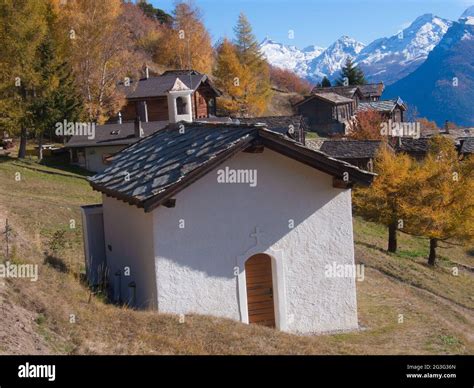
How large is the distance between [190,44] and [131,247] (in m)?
56.8

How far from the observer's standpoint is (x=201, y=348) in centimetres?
981

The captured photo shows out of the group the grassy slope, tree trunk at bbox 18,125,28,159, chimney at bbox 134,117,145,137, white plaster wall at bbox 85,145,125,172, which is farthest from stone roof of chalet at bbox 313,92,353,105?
the grassy slope

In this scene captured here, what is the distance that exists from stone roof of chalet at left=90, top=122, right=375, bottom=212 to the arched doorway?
225 centimetres

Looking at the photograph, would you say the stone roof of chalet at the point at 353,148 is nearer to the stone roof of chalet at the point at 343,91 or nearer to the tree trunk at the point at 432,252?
the tree trunk at the point at 432,252

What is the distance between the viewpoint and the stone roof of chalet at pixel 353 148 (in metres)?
42.3

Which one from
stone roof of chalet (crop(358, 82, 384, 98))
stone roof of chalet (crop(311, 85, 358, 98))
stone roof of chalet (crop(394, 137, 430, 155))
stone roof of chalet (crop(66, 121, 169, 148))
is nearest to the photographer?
stone roof of chalet (crop(66, 121, 169, 148))

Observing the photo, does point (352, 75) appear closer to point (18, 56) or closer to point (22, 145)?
point (22, 145)

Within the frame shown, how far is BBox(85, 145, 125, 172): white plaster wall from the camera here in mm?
40250

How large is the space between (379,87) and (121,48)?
4707 centimetres

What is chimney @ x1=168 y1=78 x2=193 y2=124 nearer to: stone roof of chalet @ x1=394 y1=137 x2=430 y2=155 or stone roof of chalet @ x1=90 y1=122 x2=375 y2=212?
stone roof of chalet @ x1=90 y1=122 x2=375 y2=212

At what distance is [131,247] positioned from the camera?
14.2m

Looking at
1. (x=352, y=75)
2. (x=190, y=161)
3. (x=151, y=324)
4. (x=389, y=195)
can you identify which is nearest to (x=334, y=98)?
(x=352, y=75)

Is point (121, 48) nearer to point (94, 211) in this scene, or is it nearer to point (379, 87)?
point (94, 211)

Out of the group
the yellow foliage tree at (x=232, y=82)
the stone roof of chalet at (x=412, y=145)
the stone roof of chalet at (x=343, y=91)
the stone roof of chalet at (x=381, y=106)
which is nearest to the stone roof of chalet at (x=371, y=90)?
the stone roof of chalet at (x=343, y=91)
